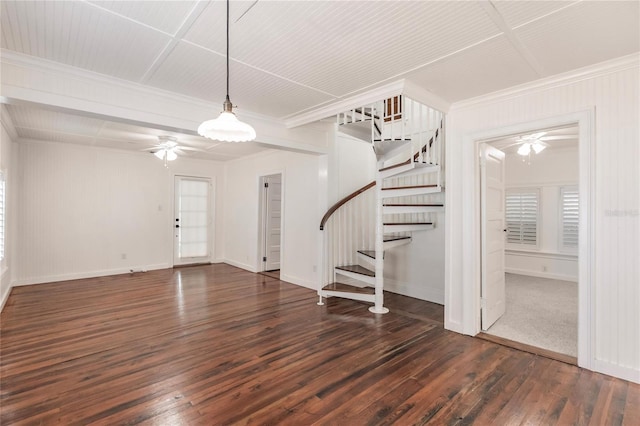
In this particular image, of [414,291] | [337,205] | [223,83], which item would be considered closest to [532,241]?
[414,291]

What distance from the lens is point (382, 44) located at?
2.29 m

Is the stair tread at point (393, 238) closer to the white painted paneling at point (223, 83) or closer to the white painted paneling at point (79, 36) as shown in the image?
the white painted paneling at point (223, 83)

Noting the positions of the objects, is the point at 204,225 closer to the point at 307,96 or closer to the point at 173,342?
the point at 173,342

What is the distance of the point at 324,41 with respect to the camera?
2.25 metres

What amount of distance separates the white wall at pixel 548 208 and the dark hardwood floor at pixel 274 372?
352 centimetres

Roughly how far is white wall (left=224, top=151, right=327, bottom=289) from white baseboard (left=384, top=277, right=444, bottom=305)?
1.25 meters

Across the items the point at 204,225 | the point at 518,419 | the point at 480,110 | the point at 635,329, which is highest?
the point at 480,110

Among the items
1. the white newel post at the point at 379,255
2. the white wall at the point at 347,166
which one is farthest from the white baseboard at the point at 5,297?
the white newel post at the point at 379,255

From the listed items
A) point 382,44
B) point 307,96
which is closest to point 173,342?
point 307,96

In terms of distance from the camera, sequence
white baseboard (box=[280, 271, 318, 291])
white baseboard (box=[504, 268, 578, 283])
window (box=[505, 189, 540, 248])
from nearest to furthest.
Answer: white baseboard (box=[280, 271, 318, 291]) < white baseboard (box=[504, 268, 578, 283]) < window (box=[505, 189, 540, 248])

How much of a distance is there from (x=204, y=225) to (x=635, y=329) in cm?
733

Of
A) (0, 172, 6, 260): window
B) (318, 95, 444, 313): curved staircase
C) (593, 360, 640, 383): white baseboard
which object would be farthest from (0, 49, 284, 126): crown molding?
(593, 360, 640, 383): white baseboard

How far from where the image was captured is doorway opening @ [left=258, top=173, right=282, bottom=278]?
21.5 feet

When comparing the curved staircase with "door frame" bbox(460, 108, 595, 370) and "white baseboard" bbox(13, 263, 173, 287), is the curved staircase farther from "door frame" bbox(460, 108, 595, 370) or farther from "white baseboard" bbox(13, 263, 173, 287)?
"white baseboard" bbox(13, 263, 173, 287)
